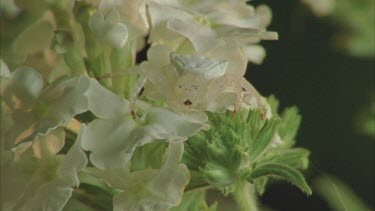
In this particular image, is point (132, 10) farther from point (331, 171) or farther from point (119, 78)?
point (331, 171)

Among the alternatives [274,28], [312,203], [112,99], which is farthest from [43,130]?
[274,28]

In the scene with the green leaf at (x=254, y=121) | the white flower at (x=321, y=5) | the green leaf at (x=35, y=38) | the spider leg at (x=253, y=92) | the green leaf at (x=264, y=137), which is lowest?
the white flower at (x=321, y=5)

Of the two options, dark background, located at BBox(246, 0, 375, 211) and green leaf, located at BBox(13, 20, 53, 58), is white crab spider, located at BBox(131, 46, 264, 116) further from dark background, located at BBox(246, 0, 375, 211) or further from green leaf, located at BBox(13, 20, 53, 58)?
dark background, located at BBox(246, 0, 375, 211)

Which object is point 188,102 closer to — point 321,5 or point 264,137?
point 264,137

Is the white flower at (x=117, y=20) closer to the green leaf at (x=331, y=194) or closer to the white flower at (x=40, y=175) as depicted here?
the white flower at (x=40, y=175)

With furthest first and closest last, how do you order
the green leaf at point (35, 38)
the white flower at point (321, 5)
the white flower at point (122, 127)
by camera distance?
the white flower at point (321, 5)
the green leaf at point (35, 38)
the white flower at point (122, 127)

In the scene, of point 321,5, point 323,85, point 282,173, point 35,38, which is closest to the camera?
point 282,173

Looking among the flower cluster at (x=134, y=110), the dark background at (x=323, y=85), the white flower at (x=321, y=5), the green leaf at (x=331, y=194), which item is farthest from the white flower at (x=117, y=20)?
the dark background at (x=323, y=85)

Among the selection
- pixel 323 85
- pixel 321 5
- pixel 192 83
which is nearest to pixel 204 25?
pixel 192 83
